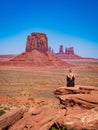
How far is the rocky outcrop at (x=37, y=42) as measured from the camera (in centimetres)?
13875

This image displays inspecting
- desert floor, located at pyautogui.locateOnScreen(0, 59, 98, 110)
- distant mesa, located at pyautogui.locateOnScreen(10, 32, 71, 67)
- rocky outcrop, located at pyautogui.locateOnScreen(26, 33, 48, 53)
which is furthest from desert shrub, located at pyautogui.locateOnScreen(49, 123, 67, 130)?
rocky outcrop, located at pyautogui.locateOnScreen(26, 33, 48, 53)

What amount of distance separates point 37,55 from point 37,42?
1505 centimetres

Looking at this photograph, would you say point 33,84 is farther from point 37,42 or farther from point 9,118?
point 37,42

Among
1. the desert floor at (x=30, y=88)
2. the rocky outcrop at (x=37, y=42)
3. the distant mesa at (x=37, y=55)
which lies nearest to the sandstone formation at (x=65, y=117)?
the desert floor at (x=30, y=88)

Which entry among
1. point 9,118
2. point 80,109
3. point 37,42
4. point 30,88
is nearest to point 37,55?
point 37,42

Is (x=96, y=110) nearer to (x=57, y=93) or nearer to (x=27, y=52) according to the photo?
(x=57, y=93)

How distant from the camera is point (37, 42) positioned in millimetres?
140000

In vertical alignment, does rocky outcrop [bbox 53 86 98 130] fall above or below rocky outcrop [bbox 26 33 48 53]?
below

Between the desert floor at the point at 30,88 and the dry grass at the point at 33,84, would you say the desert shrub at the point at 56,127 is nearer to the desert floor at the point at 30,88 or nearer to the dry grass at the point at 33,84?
the desert floor at the point at 30,88

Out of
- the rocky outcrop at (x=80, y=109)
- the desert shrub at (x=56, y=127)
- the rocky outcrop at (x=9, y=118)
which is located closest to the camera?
the rocky outcrop at (x=80, y=109)

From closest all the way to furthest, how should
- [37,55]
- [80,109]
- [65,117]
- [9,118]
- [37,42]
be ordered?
[65,117] < [9,118] < [80,109] < [37,55] < [37,42]

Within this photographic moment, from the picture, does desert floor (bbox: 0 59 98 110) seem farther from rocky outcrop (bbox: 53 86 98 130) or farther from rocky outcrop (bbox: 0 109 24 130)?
rocky outcrop (bbox: 0 109 24 130)

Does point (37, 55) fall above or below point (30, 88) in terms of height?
above

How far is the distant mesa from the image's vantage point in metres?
122
